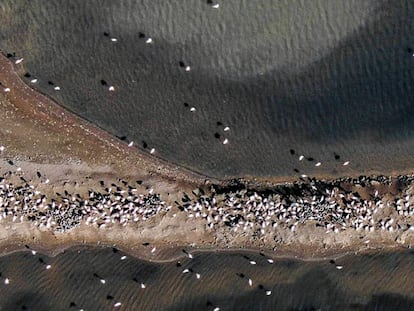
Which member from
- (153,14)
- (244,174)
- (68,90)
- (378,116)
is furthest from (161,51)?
(378,116)

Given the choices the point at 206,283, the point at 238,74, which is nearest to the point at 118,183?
the point at 206,283

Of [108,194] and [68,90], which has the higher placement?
[68,90]

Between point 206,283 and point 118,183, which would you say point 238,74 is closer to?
point 118,183

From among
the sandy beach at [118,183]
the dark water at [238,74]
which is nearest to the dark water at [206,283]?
the sandy beach at [118,183]

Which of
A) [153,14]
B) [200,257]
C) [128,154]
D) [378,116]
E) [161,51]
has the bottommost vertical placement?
[200,257]

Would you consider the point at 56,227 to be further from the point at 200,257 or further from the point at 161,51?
the point at 161,51

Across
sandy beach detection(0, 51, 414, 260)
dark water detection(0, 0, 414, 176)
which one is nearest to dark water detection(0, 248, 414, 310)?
sandy beach detection(0, 51, 414, 260)
